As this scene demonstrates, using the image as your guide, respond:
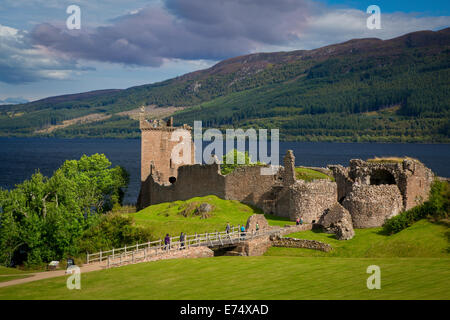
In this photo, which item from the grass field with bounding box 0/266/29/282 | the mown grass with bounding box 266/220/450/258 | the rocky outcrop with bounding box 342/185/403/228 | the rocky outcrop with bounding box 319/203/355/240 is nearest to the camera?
the grass field with bounding box 0/266/29/282

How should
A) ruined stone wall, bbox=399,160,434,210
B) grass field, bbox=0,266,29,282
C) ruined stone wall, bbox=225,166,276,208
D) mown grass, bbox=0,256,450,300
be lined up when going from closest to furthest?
1. mown grass, bbox=0,256,450,300
2. grass field, bbox=0,266,29,282
3. ruined stone wall, bbox=399,160,434,210
4. ruined stone wall, bbox=225,166,276,208

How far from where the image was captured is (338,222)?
125ft

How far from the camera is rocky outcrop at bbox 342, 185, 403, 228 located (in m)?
40.5

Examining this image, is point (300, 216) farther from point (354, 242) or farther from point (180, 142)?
point (180, 142)

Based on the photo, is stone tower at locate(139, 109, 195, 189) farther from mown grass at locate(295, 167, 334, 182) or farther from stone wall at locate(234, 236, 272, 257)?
stone wall at locate(234, 236, 272, 257)

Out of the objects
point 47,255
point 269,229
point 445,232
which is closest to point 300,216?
point 269,229

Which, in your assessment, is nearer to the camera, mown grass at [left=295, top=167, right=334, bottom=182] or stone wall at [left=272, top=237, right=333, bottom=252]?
stone wall at [left=272, top=237, right=333, bottom=252]

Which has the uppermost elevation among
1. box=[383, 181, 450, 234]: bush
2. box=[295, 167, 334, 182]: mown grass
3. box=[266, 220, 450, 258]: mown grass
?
box=[295, 167, 334, 182]: mown grass

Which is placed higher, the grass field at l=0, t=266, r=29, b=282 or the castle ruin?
the castle ruin

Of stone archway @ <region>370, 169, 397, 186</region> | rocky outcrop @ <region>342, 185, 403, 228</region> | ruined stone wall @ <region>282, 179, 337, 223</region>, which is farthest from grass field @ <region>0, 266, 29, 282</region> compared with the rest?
stone archway @ <region>370, 169, 397, 186</region>

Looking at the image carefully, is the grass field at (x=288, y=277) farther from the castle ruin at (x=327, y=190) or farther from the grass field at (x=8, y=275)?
the castle ruin at (x=327, y=190)

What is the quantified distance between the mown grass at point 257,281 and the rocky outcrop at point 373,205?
12.0m

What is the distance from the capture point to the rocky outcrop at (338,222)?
122ft

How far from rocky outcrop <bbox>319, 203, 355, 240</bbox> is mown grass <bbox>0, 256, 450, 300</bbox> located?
815 centimetres
